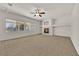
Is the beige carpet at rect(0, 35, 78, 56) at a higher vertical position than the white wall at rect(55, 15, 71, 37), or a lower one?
lower

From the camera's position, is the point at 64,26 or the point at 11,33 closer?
the point at 11,33

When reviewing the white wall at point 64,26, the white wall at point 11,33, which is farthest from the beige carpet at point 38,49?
the white wall at point 64,26

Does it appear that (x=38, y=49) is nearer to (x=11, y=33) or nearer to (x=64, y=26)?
(x=11, y=33)

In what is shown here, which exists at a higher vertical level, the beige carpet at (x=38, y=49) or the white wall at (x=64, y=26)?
the white wall at (x=64, y=26)

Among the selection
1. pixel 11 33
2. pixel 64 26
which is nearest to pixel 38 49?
pixel 11 33

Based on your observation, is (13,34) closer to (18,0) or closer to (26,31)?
(26,31)

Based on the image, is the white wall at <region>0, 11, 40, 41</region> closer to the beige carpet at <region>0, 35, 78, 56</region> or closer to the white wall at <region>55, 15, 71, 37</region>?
the beige carpet at <region>0, 35, 78, 56</region>

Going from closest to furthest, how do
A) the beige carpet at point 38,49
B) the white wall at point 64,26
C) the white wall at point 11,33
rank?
the beige carpet at point 38,49 → the white wall at point 11,33 → the white wall at point 64,26

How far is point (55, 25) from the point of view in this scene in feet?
31.7

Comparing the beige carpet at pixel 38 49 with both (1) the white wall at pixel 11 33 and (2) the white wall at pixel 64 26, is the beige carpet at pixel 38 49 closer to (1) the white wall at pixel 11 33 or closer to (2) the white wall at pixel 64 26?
(1) the white wall at pixel 11 33

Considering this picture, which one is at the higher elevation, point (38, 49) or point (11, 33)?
point (11, 33)

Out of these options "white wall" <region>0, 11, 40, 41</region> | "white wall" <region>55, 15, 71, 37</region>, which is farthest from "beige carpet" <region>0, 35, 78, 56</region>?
"white wall" <region>55, 15, 71, 37</region>

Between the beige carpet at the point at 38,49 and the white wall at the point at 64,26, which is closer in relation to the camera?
the beige carpet at the point at 38,49

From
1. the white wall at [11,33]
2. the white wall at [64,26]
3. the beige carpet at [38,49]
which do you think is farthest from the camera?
the white wall at [64,26]
